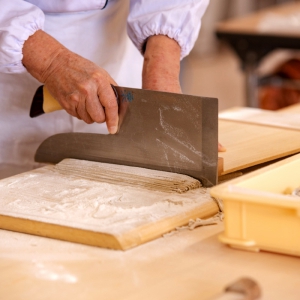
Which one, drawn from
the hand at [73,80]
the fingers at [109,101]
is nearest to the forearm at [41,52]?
the hand at [73,80]

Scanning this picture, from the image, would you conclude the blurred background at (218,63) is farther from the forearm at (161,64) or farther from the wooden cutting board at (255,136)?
the forearm at (161,64)

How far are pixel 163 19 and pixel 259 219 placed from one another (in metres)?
0.69

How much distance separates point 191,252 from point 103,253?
0.12 meters

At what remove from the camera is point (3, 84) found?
56.3 inches

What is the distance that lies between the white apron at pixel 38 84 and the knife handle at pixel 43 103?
20cm

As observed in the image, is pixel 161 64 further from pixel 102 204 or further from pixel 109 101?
pixel 102 204

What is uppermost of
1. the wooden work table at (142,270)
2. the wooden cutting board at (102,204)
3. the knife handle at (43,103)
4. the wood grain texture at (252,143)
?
the knife handle at (43,103)

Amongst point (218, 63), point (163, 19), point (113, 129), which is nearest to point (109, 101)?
point (113, 129)

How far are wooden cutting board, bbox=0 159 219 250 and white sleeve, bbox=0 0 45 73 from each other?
0.24m

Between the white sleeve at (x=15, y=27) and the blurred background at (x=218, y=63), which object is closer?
the white sleeve at (x=15, y=27)

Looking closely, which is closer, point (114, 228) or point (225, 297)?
point (225, 297)

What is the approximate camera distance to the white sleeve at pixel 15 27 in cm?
118

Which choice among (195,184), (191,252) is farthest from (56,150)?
(191,252)

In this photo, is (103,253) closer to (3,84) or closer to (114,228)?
(114,228)
